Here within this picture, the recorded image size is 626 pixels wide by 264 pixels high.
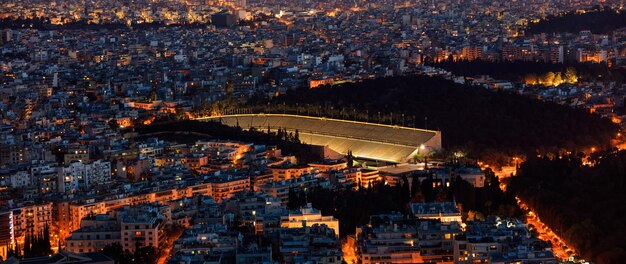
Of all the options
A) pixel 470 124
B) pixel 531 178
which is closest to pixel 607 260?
pixel 531 178

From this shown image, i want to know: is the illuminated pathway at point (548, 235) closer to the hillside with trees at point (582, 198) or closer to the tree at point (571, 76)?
the hillside with trees at point (582, 198)

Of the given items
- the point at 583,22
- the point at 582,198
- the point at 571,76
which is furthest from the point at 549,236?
the point at 583,22

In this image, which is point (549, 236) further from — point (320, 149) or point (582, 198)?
point (320, 149)

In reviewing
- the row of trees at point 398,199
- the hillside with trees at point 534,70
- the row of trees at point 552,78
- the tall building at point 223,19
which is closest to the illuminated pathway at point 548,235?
the row of trees at point 398,199

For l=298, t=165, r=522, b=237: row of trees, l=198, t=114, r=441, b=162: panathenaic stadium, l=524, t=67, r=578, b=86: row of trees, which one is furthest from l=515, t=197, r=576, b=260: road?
l=524, t=67, r=578, b=86: row of trees

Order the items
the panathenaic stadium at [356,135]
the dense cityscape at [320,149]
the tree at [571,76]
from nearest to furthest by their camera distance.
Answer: the dense cityscape at [320,149]
the panathenaic stadium at [356,135]
the tree at [571,76]

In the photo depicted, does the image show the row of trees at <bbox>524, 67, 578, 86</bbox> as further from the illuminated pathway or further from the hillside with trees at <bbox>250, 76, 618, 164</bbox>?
the illuminated pathway
